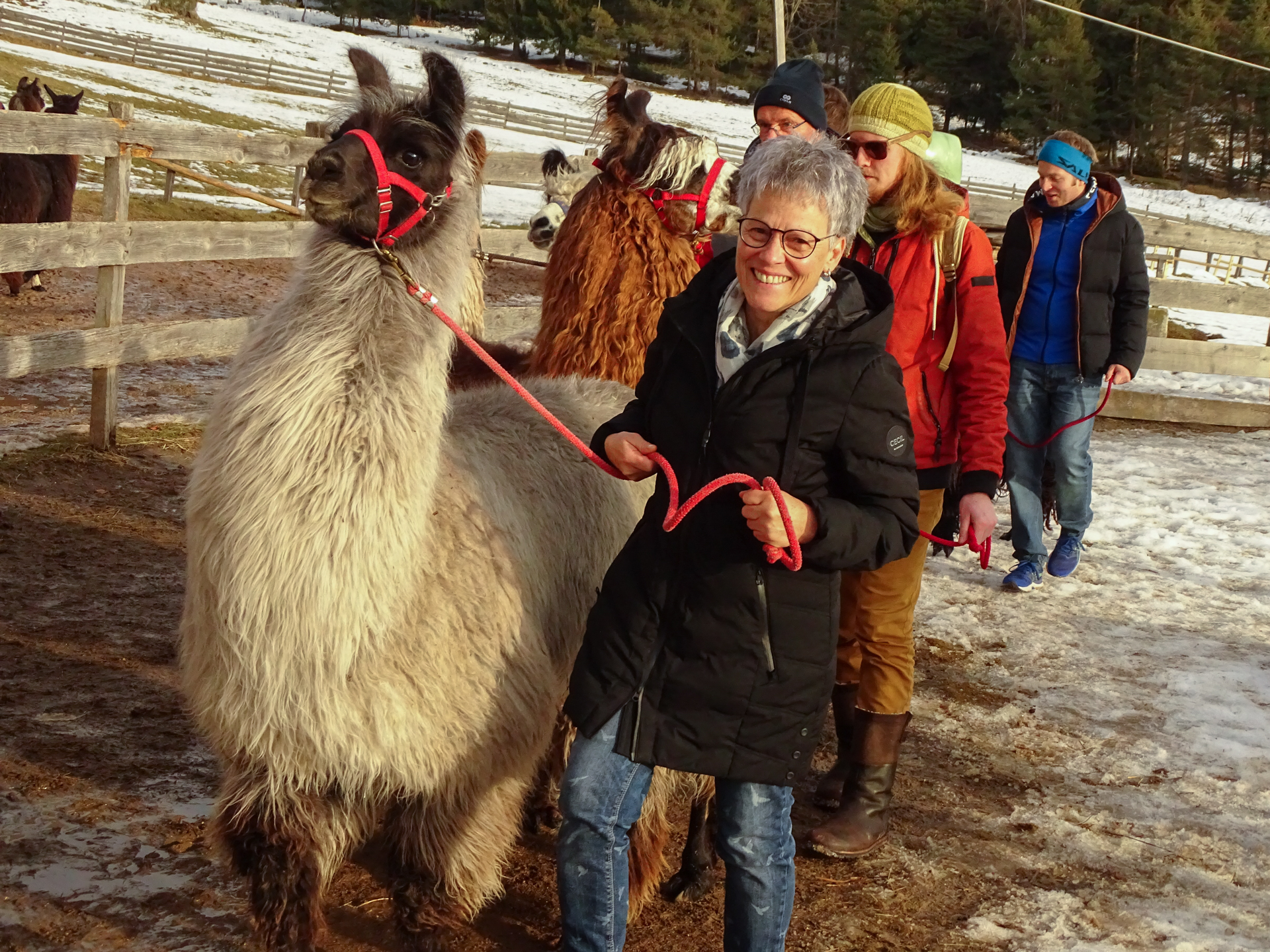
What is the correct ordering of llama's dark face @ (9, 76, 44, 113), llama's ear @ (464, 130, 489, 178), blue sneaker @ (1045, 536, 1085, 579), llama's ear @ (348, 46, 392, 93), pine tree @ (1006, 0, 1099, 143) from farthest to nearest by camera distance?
1. pine tree @ (1006, 0, 1099, 143)
2. llama's dark face @ (9, 76, 44, 113)
3. blue sneaker @ (1045, 536, 1085, 579)
4. llama's ear @ (464, 130, 489, 178)
5. llama's ear @ (348, 46, 392, 93)

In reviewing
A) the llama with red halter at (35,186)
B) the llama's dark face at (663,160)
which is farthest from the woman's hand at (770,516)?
the llama with red halter at (35,186)

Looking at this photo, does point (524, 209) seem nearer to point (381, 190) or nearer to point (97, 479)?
point (97, 479)

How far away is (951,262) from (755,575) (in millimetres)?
1379

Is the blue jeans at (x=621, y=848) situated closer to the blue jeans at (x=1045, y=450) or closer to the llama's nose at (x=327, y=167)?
the llama's nose at (x=327, y=167)

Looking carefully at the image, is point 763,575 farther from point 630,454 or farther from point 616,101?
point 616,101

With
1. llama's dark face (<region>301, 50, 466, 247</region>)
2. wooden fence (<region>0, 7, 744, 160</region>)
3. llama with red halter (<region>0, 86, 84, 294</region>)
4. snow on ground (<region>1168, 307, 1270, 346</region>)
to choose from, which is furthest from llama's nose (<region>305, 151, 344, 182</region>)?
wooden fence (<region>0, 7, 744, 160</region>)

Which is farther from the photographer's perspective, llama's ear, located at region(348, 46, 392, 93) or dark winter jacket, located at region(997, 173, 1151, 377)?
dark winter jacket, located at region(997, 173, 1151, 377)

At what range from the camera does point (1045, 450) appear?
19.6 feet

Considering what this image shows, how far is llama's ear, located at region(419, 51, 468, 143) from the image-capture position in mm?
2471

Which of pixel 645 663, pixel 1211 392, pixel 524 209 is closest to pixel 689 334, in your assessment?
pixel 645 663

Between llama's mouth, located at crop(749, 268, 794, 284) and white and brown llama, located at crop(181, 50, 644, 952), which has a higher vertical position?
llama's mouth, located at crop(749, 268, 794, 284)

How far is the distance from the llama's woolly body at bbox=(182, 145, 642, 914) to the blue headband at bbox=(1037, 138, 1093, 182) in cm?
383

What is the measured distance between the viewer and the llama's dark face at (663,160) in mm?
3854

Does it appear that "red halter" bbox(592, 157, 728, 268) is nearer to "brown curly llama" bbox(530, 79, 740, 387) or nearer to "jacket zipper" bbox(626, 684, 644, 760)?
"brown curly llama" bbox(530, 79, 740, 387)
